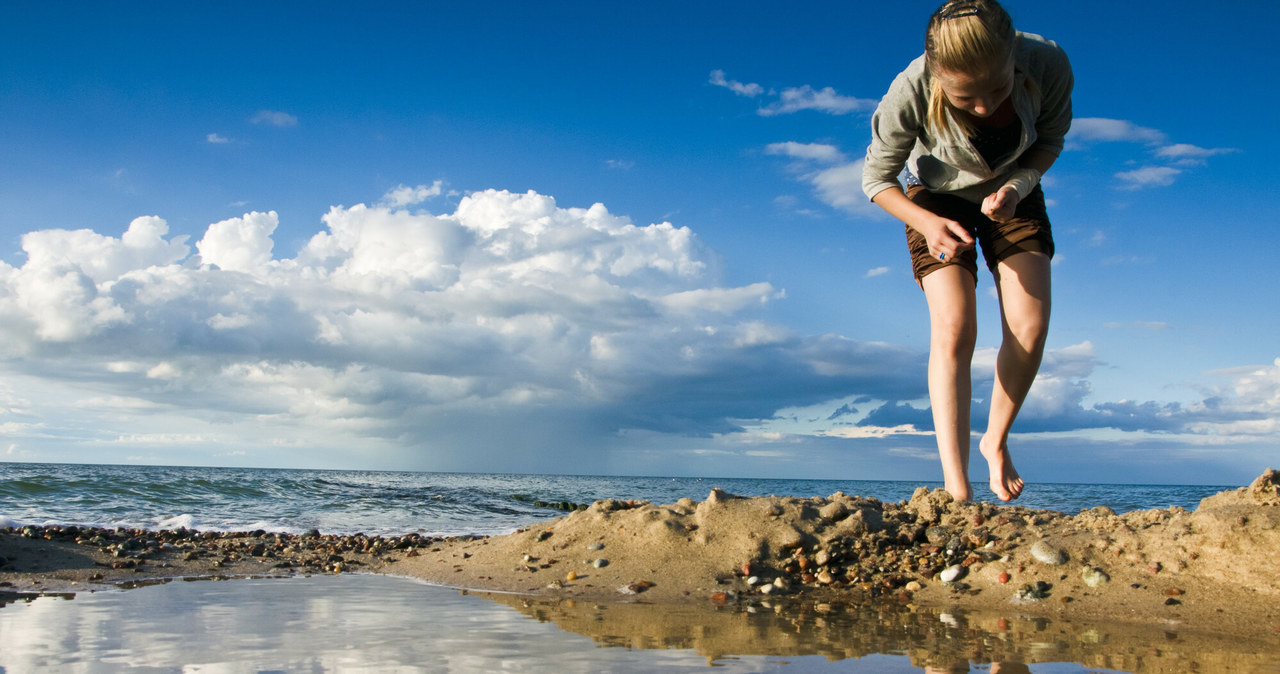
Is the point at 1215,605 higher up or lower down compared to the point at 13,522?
higher up

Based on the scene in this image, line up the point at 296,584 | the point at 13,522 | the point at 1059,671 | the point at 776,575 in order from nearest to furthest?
the point at 1059,671, the point at 776,575, the point at 296,584, the point at 13,522

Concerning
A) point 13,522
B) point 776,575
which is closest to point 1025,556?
point 776,575

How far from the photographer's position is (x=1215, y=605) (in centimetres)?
232

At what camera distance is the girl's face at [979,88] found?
223 cm

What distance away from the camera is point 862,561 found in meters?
3.03

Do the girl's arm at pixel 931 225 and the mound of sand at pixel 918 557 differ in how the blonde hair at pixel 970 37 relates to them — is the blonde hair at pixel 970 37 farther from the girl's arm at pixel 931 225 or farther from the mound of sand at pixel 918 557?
the mound of sand at pixel 918 557

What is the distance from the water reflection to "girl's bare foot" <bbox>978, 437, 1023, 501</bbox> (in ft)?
3.41

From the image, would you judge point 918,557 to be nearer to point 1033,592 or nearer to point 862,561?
point 862,561

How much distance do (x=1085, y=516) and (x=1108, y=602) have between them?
82 centimetres

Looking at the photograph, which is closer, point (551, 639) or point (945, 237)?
point (551, 639)

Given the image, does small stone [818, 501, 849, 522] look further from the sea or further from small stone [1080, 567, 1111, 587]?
small stone [1080, 567, 1111, 587]

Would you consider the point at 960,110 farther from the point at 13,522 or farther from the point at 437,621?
the point at 13,522

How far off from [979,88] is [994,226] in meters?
0.99

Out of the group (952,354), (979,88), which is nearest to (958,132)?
(979,88)
